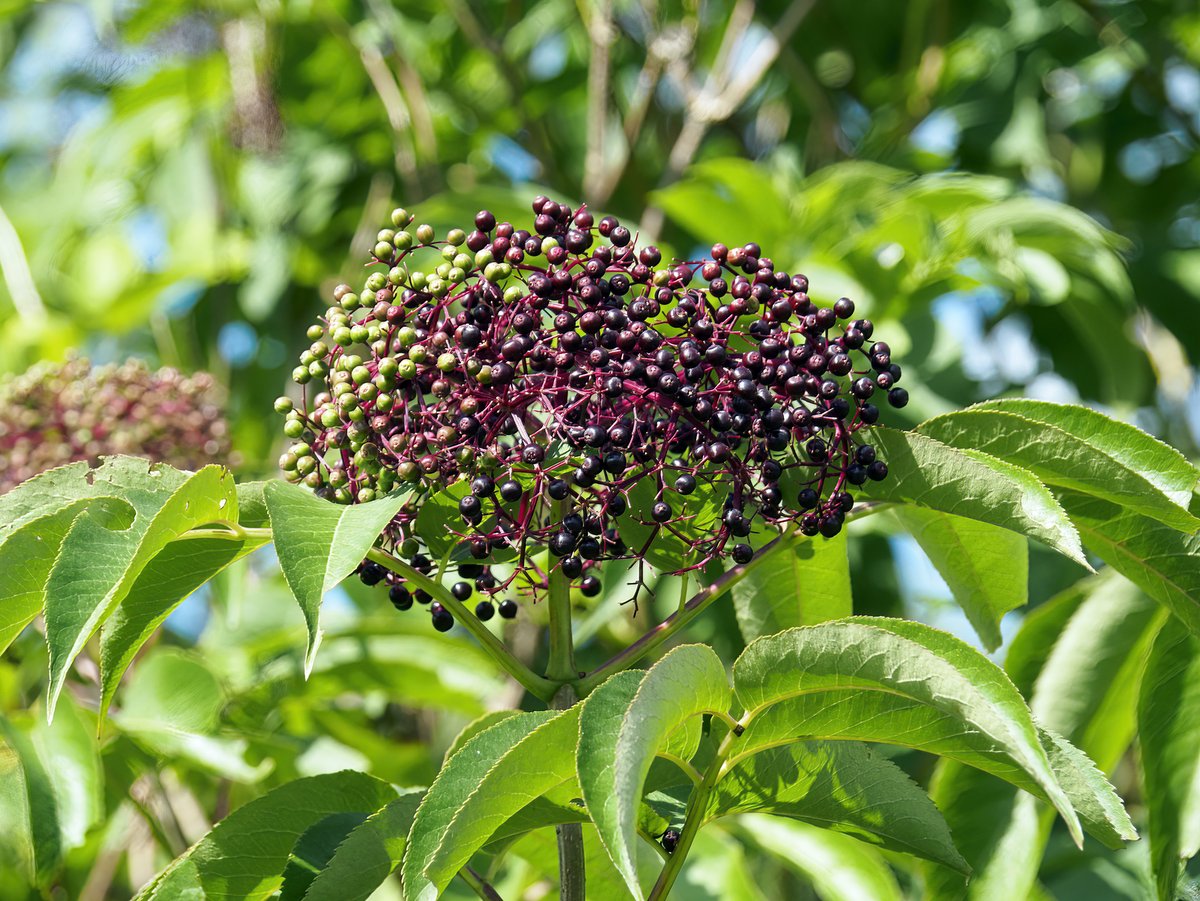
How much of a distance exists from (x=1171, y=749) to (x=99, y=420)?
1699mm

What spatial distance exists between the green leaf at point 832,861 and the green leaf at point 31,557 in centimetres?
93

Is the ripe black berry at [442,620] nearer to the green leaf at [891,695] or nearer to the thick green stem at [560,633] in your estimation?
the thick green stem at [560,633]

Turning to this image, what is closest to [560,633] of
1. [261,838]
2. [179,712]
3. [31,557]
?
[261,838]

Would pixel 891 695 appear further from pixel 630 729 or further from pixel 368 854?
pixel 368 854

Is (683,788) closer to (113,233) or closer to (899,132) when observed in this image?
(899,132)

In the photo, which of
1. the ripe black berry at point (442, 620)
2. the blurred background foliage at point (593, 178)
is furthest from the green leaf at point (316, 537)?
the blurred background foliage at point (593, 178)

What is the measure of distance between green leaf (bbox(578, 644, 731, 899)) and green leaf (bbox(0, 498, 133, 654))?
0.47 meters

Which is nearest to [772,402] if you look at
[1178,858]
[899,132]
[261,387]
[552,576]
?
[552,576]

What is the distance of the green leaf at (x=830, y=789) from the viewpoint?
1.04 meters

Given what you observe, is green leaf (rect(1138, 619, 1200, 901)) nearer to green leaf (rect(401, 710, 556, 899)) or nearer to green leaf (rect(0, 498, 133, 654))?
green leaf (rect(401, 710, 556, 899))

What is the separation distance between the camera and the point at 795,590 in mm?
1290

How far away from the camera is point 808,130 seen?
3529 millimetres

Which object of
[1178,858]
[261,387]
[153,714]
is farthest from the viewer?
[261,387]

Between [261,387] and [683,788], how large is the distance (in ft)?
7.70
